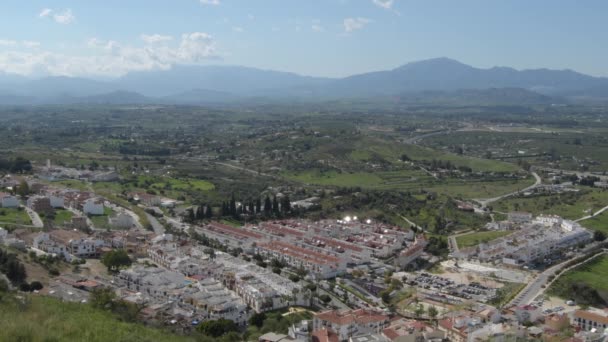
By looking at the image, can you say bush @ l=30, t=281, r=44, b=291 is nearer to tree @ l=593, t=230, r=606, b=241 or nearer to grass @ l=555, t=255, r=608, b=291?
grass @ l=555, t=255, r=608, b=291

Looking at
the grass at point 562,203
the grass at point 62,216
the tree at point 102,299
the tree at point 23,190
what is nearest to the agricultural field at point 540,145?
the grass at point 562,203

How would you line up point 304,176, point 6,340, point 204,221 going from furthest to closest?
point 304,176 → point 204,221 → point 6,340

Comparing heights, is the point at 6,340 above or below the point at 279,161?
above

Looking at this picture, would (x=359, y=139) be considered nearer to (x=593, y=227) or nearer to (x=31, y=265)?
(x=593, y=227)

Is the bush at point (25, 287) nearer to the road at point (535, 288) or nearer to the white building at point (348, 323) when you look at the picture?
the white building at point (348, 323)

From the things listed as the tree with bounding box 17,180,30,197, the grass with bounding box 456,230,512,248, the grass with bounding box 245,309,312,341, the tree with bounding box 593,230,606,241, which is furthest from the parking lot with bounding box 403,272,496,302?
the tree with bounding box 17,180,30,197

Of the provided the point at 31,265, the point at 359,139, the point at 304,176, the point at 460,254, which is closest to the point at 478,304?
the point at 460,254

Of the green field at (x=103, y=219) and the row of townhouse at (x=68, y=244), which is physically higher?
the row of townhouse at (x=68, y=244)
